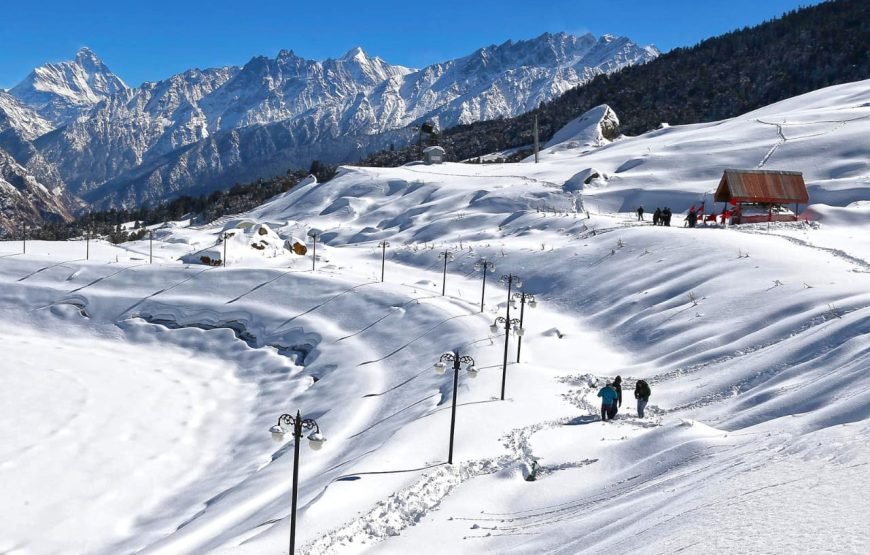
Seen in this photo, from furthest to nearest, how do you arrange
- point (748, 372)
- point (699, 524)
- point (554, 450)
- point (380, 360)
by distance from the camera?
1. point (380, 360)
2. point (748, 372)
3. point (554, 450)
4. point (699, 524)

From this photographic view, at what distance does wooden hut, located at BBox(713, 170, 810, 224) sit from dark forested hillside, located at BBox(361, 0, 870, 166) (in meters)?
80.6

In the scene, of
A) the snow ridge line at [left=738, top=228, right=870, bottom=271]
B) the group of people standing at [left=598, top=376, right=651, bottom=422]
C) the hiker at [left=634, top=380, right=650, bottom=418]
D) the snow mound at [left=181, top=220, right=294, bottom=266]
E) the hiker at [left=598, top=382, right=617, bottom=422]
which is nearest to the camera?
the hiker at [left=634, top=380, right=650, bottom=418]

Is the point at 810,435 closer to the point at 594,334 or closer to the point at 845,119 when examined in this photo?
the point at 594,334

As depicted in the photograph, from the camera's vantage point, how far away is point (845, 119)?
237 feet

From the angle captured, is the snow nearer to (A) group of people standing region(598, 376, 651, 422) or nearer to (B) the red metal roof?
(A) group of people standing region(598, 376, 651, 422)

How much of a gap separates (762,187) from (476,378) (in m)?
30.7

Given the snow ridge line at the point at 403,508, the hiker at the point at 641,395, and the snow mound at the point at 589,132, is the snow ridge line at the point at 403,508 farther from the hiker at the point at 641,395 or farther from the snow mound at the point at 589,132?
the snow mound at the point at 589,132

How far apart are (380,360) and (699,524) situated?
28305 mm

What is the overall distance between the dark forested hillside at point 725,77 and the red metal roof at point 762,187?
8052 cm

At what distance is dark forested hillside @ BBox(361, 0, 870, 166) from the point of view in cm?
14250

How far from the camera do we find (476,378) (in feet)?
94.5

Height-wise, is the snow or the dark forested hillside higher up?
the dark forested hillside

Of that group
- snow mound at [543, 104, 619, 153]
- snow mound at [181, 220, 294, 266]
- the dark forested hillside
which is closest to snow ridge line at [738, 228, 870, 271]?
snow mound at [181, 220, 294, 266]

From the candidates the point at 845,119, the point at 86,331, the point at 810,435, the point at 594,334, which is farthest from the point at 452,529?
the point at 845,119
